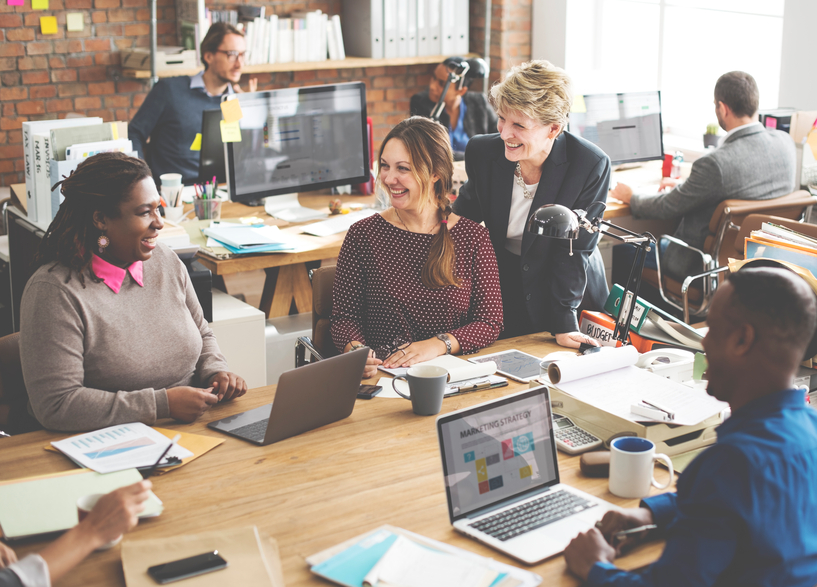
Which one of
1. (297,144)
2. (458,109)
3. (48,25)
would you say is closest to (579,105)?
(458,109)

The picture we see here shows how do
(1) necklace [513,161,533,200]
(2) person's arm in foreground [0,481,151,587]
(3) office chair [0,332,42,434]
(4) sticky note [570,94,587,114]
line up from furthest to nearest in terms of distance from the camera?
(4) sticky note [570,94,587,114] → (1) necklace [513,161,533,200] → (3) office chair [0,332,42,434] → (2) person's arm in foreground [0,481,151,587]

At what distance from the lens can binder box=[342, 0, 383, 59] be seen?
5.52m

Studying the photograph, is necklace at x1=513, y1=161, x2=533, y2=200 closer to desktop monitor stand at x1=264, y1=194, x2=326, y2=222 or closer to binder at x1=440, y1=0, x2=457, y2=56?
desktop monitor stand at x1=264, y1=194, x2=326, y2=222

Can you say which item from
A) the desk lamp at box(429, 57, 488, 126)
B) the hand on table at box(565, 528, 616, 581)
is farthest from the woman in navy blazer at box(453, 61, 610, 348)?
the desk lamp at box(429, 57, 488, 126)

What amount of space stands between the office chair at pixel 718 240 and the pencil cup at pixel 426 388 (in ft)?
6.43

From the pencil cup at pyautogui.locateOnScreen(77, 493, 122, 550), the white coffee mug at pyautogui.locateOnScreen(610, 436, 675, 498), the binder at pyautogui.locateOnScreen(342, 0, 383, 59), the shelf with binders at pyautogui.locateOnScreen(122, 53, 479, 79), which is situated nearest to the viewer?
the pencil cup at pyautogui.locateOnScreen(77, 493, 122, 550)

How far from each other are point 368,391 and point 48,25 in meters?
4.01

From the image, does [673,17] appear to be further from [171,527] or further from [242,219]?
[171,527]

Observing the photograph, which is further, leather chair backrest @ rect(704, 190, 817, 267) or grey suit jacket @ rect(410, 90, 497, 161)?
grey suit jacket @ rect(410, 90, 497, 161)

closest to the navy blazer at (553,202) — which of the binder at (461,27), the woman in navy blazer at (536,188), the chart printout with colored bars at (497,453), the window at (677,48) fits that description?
the woman in navy blazer at (536,188)

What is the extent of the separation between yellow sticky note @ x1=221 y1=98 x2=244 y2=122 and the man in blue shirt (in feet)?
8.13

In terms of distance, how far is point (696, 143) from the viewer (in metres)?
5.21

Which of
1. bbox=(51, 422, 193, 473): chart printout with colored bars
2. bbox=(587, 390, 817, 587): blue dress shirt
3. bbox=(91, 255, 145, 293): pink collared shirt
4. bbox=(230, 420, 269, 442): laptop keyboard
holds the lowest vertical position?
bbox=(230, 420, 269, 442): laptop keyboard

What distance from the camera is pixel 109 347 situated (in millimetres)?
1844
